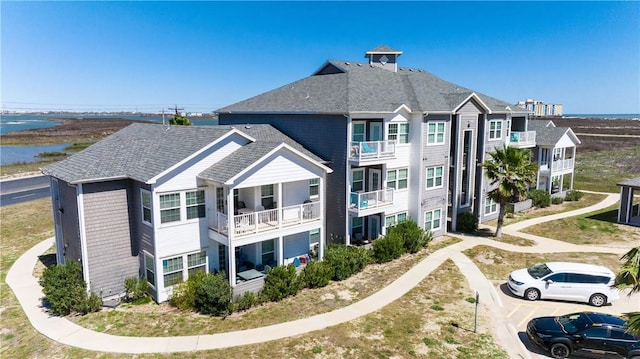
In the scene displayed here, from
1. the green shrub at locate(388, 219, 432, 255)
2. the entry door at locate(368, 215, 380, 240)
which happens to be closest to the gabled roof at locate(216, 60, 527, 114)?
the entry door at locate(368, 215, 380, 240)

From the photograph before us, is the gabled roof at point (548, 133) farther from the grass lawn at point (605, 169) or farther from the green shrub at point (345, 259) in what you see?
the green shrub at point (345, 259)

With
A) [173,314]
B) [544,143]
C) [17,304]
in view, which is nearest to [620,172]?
[544,143]

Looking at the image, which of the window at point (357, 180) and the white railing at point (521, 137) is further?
the white railing at point (521, 137)

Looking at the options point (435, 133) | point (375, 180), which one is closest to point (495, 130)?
point (435, 133)

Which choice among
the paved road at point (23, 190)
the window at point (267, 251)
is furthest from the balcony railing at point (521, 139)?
the paved road at point (23, 190)

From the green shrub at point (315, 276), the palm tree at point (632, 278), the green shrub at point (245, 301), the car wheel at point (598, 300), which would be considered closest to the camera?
the palm tree at point (632, 278)

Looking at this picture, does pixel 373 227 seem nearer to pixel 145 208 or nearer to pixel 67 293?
pixel 145 208
